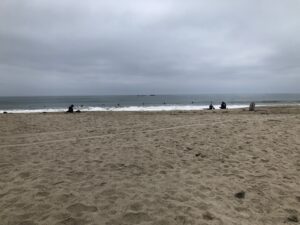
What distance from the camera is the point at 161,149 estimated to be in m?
8.31

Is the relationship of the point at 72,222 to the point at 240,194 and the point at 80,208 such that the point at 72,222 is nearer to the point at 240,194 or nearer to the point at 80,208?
the point at 80,208

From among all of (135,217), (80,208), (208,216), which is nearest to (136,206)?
(135,217)

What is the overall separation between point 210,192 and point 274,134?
637 cm

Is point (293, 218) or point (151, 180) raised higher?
point (151, 180)

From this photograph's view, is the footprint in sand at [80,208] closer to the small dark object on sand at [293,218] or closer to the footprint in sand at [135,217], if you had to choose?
the footprint in sand at [135,217]

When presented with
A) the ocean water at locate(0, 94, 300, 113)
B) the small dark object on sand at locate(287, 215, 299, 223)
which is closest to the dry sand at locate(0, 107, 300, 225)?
the small dark object on sand at locate(287, 215, 299, 223)

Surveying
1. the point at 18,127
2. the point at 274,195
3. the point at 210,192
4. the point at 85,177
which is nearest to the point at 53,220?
the point at 85,177

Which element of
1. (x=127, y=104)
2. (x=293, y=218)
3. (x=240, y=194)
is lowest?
(x=293, y=218)

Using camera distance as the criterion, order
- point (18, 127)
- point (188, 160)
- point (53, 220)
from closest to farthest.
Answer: point (53, 220) < point (188, 160) < point (18, 127)

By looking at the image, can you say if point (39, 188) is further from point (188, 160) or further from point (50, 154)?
point (188, 160)

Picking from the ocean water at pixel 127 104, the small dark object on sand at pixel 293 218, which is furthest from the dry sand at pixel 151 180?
the ocean water at pixel 127 104

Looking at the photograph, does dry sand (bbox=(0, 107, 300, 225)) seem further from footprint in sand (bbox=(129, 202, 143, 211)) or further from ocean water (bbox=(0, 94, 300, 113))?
ocean water (bbox=(0, 94, 300, 113))

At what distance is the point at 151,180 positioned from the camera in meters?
5.59

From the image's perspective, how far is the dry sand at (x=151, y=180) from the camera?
4195 millimetres
